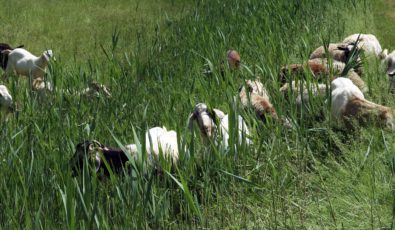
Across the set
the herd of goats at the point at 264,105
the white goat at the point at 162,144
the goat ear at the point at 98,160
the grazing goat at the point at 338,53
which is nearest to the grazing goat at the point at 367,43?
the herd of goats at the point at 264,105

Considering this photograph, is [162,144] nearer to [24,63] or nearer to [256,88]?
[256,88]

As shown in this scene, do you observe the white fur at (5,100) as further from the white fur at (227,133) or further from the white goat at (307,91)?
the white goat at (307,91)

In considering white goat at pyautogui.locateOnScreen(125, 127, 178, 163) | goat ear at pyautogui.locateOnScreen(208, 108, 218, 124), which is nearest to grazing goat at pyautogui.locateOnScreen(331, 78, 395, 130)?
goat ear at pyautogui.locateOnScreen(208, 108, 218, 124)

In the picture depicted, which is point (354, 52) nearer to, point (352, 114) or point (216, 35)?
point (352, 114)

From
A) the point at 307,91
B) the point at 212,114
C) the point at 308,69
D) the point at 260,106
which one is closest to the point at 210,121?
the point at 212,114

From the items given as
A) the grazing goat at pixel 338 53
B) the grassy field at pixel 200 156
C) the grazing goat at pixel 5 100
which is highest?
the grazing goat at pixel 338 53

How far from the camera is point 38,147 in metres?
3.80

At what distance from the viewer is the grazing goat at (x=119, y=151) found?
354cm

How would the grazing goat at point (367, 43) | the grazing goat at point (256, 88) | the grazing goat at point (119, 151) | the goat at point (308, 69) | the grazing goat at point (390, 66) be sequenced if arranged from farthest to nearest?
the grazing goat at point (367, 43) < the grazing goat at point (390, 66) < the goat at point (308, 69) < the grazing goat at point (256, 88) < the grazing goat at point (119, 151)

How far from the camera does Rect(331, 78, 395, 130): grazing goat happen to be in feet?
13.9

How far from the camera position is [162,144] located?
3941 mm

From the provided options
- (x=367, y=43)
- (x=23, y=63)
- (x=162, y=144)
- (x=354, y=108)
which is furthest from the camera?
(x=23, y=63)

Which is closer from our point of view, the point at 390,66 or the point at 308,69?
the point at 308,69

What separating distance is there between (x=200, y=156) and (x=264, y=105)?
0.81 m
